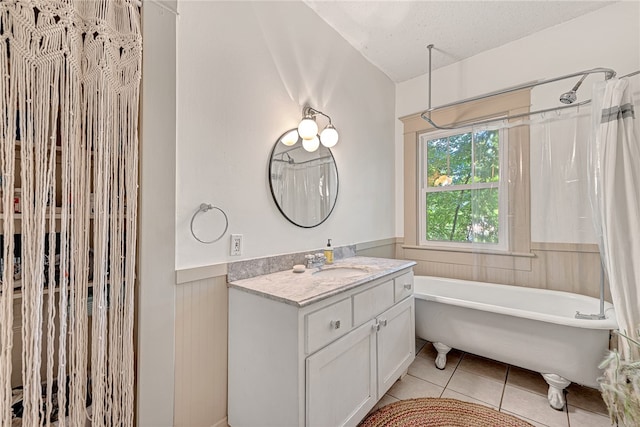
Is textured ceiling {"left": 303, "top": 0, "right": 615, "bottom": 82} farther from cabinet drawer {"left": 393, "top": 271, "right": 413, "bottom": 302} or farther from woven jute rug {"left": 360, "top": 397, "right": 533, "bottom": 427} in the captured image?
woven jute rug {"left": 360, "top": 397, "right": 533, "bottom": 427}

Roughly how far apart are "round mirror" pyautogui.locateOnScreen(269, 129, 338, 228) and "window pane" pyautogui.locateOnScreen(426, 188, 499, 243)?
1.22 meters

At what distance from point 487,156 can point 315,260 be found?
5.81ft

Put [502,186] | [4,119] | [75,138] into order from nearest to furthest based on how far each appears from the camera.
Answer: [4,119] < [75,138] < [502,186]

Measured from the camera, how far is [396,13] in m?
2.04

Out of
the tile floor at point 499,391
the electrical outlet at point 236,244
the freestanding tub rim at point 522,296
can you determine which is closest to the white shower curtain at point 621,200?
the freestanding tub rim at point 522,296

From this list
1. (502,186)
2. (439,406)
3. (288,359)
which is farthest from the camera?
(502,186)

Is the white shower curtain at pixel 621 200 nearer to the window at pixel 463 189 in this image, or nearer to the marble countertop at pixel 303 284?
the window at pixel 463 189

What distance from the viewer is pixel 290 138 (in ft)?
6.00

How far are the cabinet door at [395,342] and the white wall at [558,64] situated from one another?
126 cm

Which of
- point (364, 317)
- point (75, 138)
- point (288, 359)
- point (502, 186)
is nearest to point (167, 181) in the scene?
point (75, 138)

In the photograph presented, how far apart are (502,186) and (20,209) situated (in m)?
2.89

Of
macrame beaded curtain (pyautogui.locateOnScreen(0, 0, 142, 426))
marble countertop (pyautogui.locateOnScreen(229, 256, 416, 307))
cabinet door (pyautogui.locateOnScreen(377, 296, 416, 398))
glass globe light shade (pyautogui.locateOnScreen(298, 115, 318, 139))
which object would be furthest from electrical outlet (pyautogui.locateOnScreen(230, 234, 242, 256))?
cabinet door (pyautogui.locateOnScreen(377, 296, 416, 398))

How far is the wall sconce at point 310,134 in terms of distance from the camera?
1796 millimetres

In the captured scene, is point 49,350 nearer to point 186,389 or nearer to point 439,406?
point 186,389
